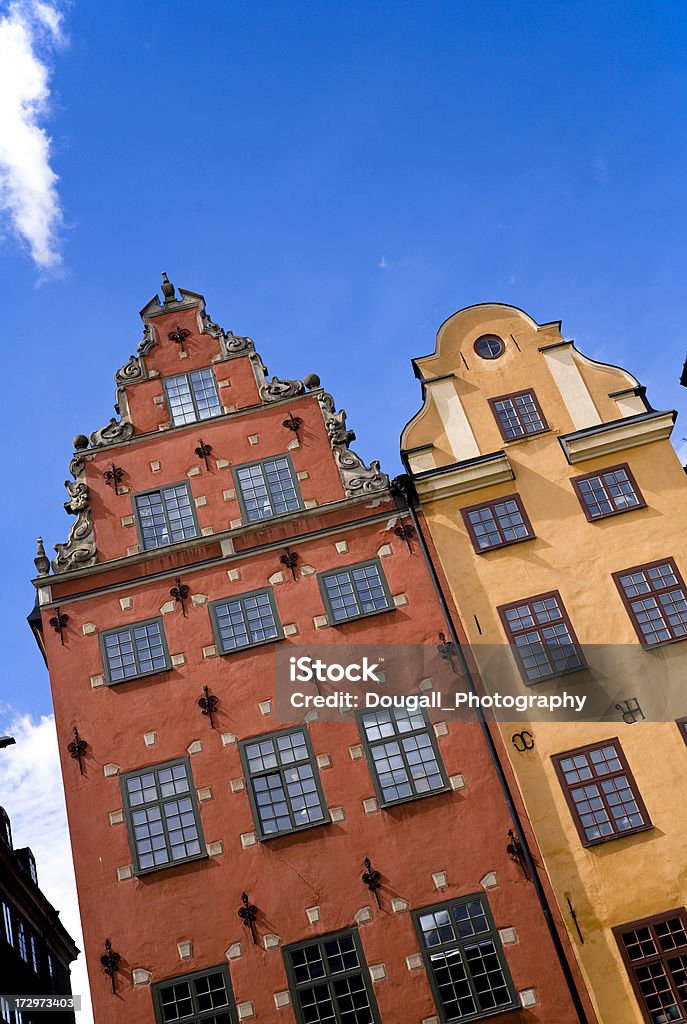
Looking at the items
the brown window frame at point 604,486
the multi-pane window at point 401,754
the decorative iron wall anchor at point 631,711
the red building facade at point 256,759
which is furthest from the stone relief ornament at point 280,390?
the decorative iron wall anchor at point 631,711

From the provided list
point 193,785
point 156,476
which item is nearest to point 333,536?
point 156,476

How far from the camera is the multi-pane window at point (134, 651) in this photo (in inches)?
779

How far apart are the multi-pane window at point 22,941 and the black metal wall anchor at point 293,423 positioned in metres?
18.4

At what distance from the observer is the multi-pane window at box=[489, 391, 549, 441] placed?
2202 centimetres

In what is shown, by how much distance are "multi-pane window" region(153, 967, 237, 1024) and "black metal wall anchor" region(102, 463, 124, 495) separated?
10193 mm

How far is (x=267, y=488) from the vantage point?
21641mm

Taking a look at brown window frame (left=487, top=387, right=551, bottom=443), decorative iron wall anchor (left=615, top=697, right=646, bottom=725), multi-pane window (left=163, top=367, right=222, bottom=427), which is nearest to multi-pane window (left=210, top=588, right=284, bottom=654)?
multi-pane window (left=163, top=367, right=222, bottom=427)

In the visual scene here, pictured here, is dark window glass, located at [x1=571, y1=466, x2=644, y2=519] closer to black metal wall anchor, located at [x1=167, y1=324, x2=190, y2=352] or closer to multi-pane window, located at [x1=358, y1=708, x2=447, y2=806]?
multi-pane window, located at [x1=358, y1=708, x2=447, y2=806]

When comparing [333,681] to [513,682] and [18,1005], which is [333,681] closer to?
[513,682]

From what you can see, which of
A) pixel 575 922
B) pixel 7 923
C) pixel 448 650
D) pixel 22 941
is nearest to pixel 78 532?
pixel 448 650

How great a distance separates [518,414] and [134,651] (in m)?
A: 10.0

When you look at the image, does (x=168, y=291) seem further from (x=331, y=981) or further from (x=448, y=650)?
(x=331, y=981)

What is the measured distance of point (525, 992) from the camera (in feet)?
55.1

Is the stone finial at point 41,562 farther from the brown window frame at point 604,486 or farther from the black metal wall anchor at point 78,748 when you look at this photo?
the brown window frame at point 604,486
